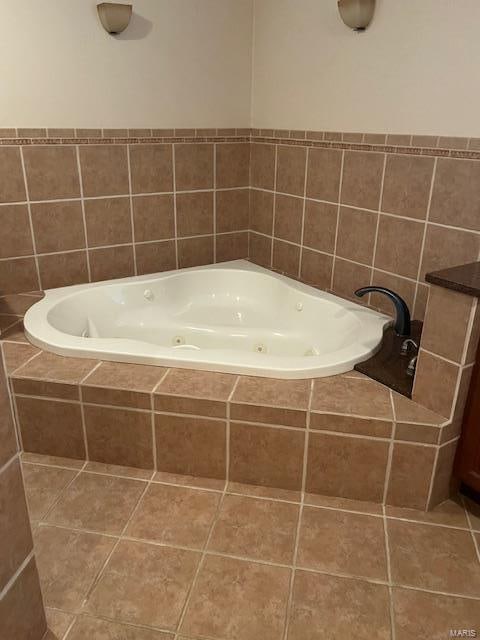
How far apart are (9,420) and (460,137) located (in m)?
1.68

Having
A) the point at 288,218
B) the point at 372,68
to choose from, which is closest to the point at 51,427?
the point at 288,218

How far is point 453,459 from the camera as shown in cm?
157

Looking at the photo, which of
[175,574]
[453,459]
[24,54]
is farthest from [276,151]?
[175,574]

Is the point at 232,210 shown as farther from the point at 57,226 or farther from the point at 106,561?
the point at 106,561

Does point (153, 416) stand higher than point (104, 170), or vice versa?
point (104, 170)

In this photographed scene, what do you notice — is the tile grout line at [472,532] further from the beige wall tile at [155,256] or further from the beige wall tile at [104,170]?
the beige wall tile at [104,170]

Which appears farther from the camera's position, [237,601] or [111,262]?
[111,262]

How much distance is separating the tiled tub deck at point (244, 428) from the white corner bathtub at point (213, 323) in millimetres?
57

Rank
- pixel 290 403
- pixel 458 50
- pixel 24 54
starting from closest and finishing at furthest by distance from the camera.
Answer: pixel 290 403
pixel 458 50
pixel 24 54

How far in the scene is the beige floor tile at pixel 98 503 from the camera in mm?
1513

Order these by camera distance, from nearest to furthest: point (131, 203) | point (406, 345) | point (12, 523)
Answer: point (12, 523) → point (406, 345) → point (131, 203)

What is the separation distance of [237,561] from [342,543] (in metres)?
0.31

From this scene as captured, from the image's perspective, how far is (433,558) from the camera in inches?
55.4

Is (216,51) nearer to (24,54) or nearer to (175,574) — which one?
(24,54)
